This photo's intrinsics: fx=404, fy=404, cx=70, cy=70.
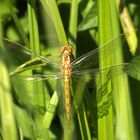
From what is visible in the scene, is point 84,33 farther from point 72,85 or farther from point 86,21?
point 72,85

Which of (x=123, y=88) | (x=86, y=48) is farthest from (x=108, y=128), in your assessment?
(x=86, y=48)

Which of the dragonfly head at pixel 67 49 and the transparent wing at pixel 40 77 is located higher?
the dragonfly head at pixel 67 49

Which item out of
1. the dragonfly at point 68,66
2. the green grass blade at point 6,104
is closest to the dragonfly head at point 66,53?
the dragonfly at point 68,66

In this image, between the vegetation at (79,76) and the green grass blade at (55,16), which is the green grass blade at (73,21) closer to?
the vegetation at (79,76)

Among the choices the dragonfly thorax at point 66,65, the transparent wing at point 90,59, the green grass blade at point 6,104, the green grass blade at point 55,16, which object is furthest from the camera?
the dragonfly thorax at point 66,65

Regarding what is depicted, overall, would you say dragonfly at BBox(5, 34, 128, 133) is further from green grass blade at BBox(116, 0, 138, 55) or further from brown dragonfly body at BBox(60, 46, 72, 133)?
green grass blade at BBox(116, 0, 138, 55)

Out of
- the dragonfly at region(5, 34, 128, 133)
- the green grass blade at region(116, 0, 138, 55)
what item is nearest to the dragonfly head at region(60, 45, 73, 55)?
the dragonfly at region(5, 34, 128, 133)

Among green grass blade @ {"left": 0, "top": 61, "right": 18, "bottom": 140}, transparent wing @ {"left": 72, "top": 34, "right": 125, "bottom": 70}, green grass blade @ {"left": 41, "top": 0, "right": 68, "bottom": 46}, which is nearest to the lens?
green grass blade @ {"left": 0, "top": 61, "right": 18, "bottom": 140}

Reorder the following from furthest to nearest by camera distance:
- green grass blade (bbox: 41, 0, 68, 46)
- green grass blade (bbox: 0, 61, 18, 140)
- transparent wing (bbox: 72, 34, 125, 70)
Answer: transparent wing (bbox: 72, 34, 125, 70) → green grass blade (bbox: 41, 0, 68, 46) → green grass blade (bbox: 0, 61, 18, 140)
